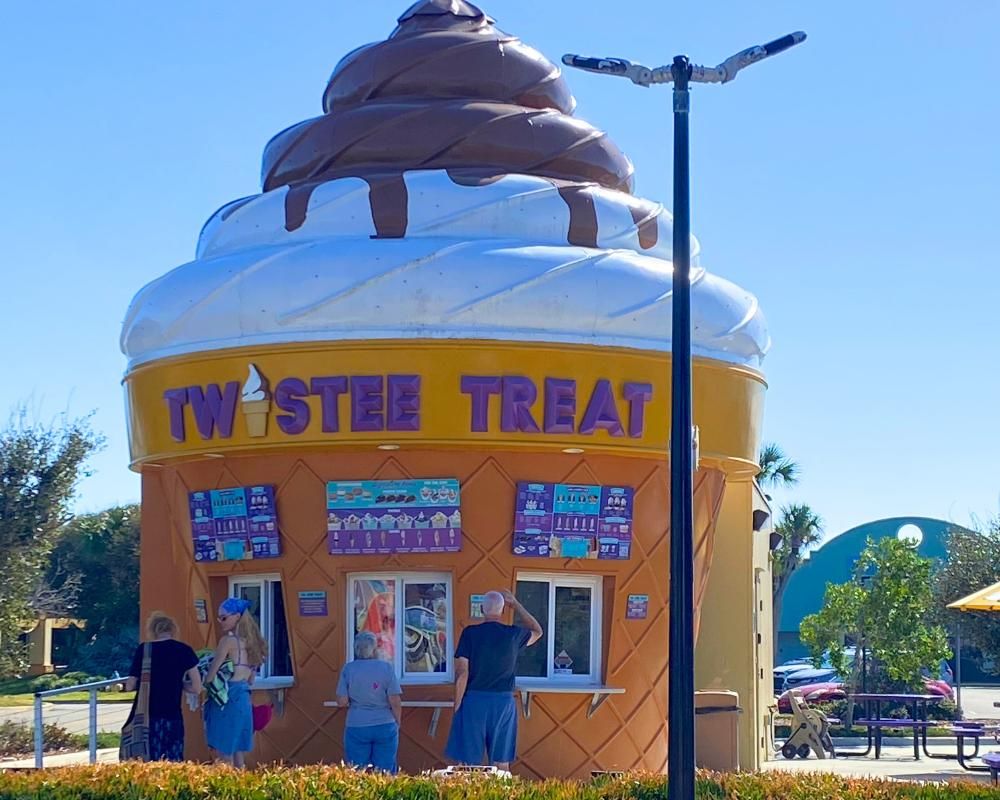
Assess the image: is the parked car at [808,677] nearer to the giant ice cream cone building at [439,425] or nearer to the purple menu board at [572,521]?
the giant ice cream cone building at [439,425]

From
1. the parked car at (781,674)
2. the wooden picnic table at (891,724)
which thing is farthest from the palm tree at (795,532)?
the wooden picnic table at (891,724)

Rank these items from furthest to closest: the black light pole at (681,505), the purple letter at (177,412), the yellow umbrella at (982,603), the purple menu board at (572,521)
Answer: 1. the yellow umbrella at (982,603)
2. the purple letter at (177,412)
3. the purple menu board at (572,521)
4. the black light pole at (681,505)

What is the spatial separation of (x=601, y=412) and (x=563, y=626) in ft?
8.18

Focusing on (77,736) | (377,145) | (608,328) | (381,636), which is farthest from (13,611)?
(608,328)

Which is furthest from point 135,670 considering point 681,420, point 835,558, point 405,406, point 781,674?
point 835,558

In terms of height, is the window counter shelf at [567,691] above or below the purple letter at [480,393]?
below

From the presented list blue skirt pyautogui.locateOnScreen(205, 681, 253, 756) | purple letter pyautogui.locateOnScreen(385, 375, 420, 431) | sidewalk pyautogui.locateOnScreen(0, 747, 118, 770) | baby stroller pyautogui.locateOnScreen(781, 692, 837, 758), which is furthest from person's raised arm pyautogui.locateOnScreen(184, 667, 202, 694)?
baby stroller pyautogui.locateOnScreen(781, 692, 837, 758)

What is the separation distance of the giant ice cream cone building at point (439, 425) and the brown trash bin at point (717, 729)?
2.75ft

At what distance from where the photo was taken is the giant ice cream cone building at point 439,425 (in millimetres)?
16250

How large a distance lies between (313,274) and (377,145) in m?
2.38

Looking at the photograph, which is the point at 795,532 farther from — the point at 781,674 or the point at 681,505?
the point at 681,505

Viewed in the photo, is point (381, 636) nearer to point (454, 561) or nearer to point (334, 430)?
point (454, 561)

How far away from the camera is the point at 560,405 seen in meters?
16.3

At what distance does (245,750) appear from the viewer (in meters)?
13.6
